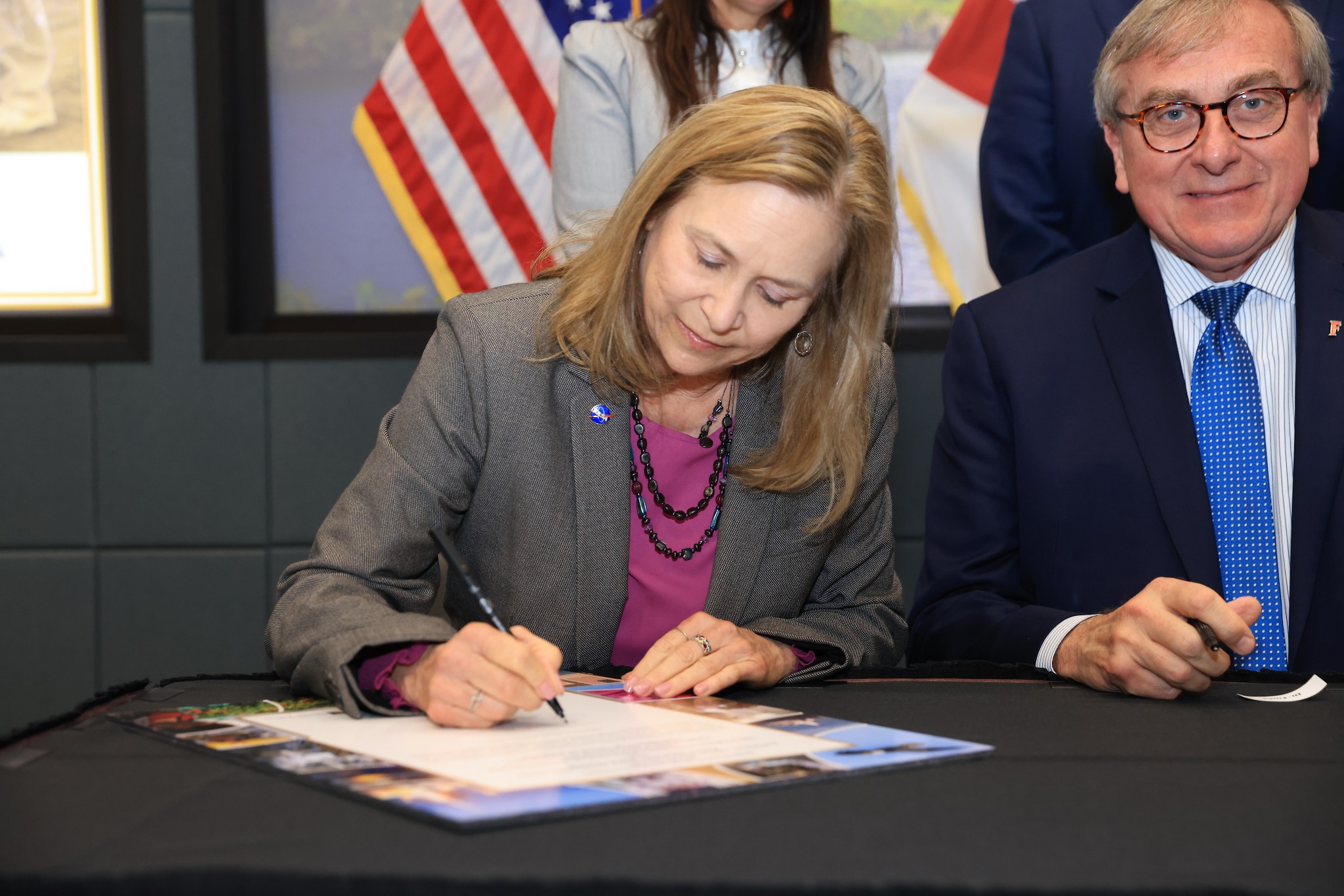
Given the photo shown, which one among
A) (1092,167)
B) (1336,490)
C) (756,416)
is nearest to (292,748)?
(756,416)

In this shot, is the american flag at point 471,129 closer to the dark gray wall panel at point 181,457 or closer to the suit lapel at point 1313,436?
the dark gray wall panel at point 181,457

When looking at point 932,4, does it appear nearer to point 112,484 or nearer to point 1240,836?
point 112,484

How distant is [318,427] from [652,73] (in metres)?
1.46

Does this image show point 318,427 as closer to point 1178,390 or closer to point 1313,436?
point 1178,390

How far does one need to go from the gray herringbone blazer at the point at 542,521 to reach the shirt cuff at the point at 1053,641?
0.20m

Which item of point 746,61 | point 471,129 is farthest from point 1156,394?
point 471,129

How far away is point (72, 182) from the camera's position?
338 centimetres

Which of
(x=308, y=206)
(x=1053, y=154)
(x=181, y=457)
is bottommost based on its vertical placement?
(x=181, y=457)

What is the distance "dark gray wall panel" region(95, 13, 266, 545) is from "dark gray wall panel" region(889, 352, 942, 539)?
5.55 feet

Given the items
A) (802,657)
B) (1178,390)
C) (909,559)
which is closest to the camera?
(802,657)

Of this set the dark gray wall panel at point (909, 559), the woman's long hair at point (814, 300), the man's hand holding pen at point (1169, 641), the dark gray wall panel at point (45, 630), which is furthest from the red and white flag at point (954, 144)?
the dark gray wall panel at point (45, 630)

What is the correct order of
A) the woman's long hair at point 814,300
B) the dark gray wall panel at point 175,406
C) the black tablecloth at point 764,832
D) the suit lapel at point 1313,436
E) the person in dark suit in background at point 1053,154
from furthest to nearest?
the dark gray wall panel at point 175,406 → the person in dark suit in background at point 1053,154 → the suit lapel at point 1313,436 → the woman's long hair at point 814,300 → the black tablecloth at point 764,832

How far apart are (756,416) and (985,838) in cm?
98

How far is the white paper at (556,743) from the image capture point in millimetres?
877
